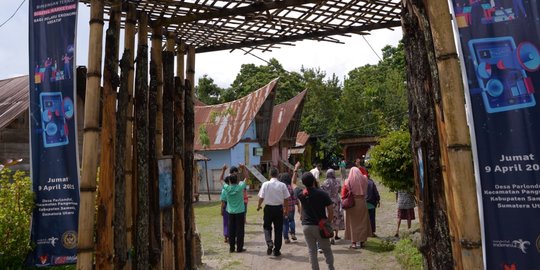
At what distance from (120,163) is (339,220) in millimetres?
5963

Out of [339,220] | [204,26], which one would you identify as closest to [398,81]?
[339,220]

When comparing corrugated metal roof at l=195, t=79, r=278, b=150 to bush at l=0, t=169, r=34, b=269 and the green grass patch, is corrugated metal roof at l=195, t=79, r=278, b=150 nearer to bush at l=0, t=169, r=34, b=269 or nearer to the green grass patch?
the green grass patch

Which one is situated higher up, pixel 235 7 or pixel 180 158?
pixel 235 7

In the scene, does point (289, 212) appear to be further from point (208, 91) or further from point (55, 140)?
point (208, 91)

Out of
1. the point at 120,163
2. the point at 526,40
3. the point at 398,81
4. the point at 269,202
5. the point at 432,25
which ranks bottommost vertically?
the point at 269,202

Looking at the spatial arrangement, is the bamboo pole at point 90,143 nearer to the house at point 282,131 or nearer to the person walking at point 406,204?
the person walking at point 406,204

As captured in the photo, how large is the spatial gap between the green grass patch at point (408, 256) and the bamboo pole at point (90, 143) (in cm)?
446

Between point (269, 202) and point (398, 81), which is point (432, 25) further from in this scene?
point (398, 81)

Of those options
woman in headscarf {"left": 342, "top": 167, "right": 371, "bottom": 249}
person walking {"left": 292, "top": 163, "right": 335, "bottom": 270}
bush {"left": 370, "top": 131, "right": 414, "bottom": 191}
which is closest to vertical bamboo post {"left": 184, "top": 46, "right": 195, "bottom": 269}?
person walking {"left": 292, "top": 163, "right": 335, "bottom": 270}

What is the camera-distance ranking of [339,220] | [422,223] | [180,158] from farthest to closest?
[339,220], [180,158], [422,223]

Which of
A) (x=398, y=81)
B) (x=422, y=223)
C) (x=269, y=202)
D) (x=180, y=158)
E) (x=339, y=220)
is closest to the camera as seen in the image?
(x=422, y=223)

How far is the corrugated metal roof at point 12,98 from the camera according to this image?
8.53 meters

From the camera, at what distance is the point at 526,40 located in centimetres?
279

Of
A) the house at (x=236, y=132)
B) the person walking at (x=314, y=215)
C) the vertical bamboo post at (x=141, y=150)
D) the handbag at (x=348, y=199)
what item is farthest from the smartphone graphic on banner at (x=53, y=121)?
the house at (x=236, y=132)
